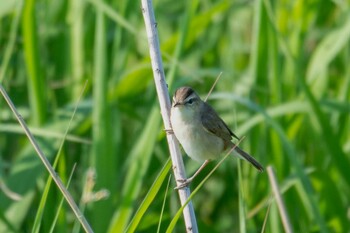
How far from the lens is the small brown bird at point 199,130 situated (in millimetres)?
3317

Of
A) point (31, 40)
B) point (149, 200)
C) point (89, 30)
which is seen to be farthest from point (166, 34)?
point (149, 200)

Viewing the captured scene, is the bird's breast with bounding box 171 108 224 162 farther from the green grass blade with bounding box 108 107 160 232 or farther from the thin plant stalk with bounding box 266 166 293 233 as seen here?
the thin plant stalk with bounding box 266 166 293 233

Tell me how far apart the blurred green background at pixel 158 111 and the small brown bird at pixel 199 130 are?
151 millimetres

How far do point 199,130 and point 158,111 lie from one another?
0.36 m

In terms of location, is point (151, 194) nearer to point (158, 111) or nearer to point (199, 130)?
point (199, 130)

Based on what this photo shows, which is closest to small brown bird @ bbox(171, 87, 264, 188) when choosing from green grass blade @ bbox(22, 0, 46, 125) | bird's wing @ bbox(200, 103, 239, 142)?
bird's wing @ bbox(200, 103, 239, 142)

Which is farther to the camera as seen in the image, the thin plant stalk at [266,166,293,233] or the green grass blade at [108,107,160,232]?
the green grass blade at [108,107,160,232]

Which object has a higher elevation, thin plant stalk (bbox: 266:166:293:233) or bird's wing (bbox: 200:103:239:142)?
bird's wing (bbox: 200:103:239:142)

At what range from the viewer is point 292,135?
4652mm

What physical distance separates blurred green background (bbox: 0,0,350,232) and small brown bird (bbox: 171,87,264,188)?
0.50ft

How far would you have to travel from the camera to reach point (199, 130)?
144 inches

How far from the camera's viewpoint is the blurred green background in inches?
157

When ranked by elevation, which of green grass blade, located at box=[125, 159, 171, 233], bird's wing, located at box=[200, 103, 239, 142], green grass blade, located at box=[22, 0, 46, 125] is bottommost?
green grass blade, located at box=[125, 159, 171, 233]

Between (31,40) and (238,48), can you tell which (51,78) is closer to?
(31,40)
